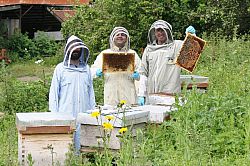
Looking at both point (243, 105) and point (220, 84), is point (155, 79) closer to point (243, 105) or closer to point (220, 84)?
point (220, 84)

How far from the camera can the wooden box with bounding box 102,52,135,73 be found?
753 cm

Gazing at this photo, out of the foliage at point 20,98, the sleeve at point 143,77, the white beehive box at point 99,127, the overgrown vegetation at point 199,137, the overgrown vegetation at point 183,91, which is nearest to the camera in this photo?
the overgrown vegetation at point 199,137

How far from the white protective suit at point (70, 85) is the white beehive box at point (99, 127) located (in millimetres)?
935

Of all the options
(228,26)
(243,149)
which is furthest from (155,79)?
(228,26)

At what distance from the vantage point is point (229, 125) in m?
5.86

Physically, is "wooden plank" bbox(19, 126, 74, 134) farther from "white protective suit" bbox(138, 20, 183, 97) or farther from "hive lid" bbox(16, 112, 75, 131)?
"white protective suit" bbox(138, 20, 183, 97)

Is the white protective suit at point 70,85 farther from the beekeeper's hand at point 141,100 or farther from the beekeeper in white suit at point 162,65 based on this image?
the beekeeper in white suit at point 162,65

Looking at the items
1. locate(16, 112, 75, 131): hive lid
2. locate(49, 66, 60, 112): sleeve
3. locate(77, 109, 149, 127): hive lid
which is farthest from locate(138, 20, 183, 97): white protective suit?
locate(16, 112, 75, 131): hive lid

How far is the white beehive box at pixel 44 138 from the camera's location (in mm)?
5574

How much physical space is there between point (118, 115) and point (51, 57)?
→ 1949 cm

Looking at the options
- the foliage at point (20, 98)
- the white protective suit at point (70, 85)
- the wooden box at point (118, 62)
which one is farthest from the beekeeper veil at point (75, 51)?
the foliage at point (20, 98)

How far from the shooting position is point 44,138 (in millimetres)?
5641

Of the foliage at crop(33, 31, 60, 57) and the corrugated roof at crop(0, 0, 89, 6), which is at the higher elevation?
the corrugated roof at crop(0, 0, 89, 6)

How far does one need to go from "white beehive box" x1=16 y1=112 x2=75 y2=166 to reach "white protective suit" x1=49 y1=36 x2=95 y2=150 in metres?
1.22
